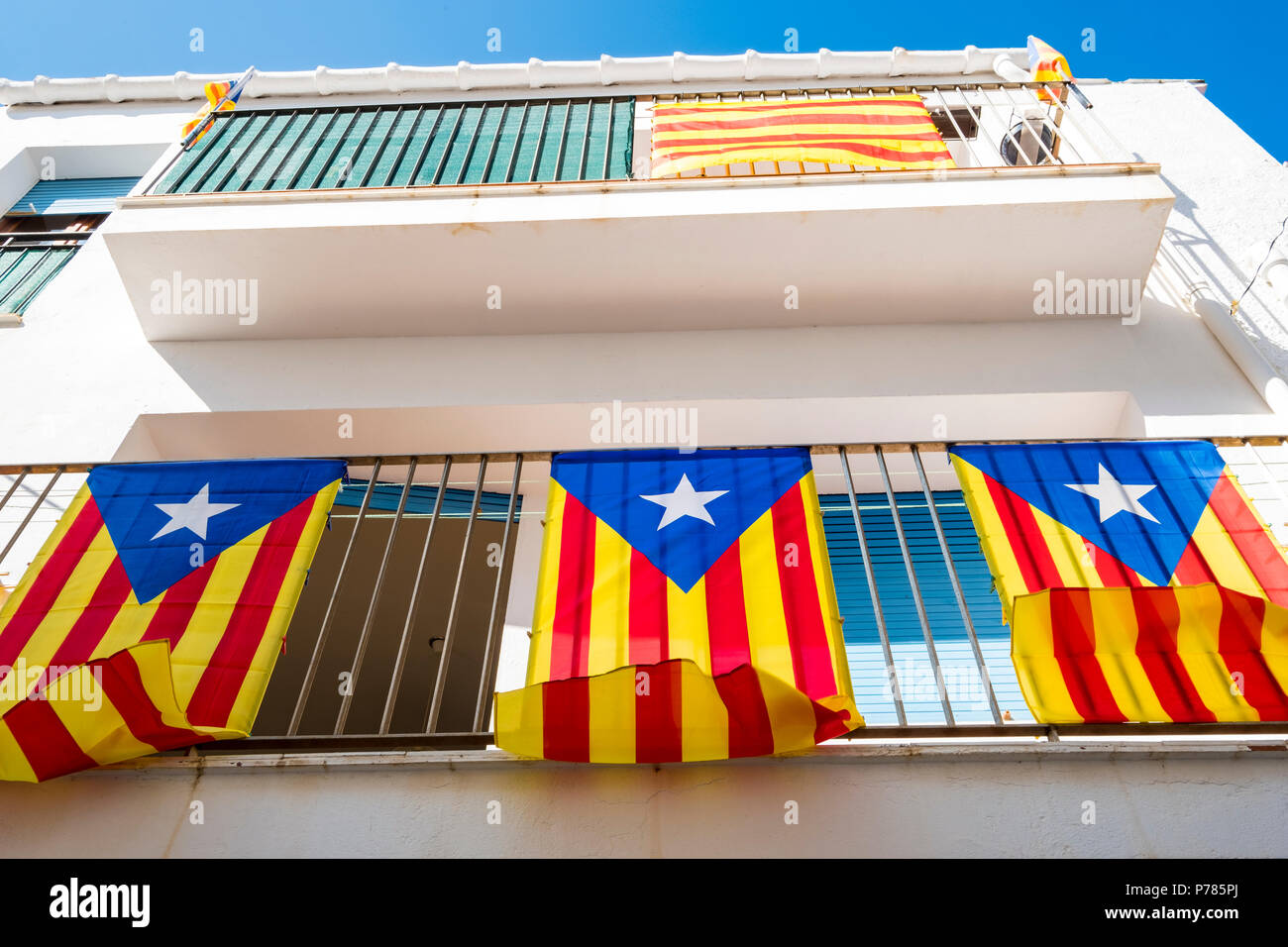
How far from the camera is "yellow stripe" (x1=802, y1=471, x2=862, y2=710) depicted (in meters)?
3.98

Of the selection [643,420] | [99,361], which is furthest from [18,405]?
[643,420]

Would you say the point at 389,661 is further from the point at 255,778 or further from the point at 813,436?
the point at 255,778

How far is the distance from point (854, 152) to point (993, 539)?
4.01m

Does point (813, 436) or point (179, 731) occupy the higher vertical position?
point (813, 436)

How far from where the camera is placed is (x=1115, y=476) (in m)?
5.02

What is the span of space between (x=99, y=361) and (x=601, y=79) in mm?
6253

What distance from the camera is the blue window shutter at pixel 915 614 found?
564cm

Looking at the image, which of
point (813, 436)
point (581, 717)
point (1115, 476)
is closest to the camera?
point (581, 717)

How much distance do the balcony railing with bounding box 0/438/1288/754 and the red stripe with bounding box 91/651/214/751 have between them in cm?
41

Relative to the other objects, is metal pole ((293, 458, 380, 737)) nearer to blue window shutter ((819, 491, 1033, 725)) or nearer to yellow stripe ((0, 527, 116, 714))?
yellow stripe ((0, 527, 116, 714))

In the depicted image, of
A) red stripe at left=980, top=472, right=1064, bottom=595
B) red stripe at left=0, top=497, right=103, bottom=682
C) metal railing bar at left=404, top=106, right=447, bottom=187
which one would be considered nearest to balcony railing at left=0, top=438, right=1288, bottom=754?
red stripe at left=0, top=497, right=103, bottom=682

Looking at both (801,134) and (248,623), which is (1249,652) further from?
(801,134)
